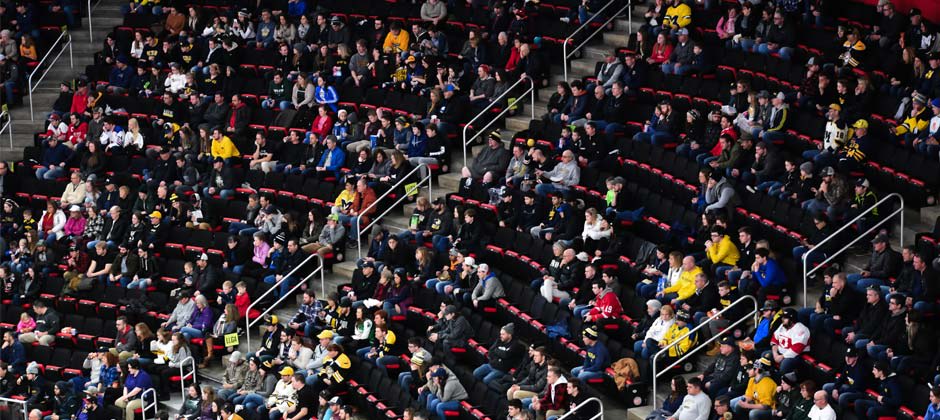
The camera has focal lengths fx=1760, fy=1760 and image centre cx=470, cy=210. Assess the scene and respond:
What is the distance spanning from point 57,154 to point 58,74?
348 cm

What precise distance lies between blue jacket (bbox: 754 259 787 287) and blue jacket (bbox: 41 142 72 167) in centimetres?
1246

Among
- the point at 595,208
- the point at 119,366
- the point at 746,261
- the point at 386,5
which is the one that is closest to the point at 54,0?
the point at 386,5

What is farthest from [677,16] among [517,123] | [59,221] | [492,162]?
[59,221]

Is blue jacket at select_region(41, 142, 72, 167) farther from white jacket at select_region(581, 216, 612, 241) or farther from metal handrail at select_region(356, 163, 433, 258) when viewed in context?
white jacket at select_region(581, 216, 612, 241)

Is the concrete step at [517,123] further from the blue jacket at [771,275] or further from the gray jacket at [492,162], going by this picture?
the blue jacket at [771,275]

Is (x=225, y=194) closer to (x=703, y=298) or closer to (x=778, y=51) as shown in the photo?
(x=778, y=51)

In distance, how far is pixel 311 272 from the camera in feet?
76.4

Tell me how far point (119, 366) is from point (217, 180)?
13.7ft

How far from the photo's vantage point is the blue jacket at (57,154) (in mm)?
26812

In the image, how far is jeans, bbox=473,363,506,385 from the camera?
19.0m

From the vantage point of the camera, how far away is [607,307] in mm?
19156

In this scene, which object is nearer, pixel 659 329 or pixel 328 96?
pixel 659 329

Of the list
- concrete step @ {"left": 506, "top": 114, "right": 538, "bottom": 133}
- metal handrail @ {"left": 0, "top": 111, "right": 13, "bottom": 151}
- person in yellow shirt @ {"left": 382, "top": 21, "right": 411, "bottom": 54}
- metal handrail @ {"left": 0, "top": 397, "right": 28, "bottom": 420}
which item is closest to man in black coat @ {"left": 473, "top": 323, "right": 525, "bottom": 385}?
metal handrail @ {"left": 0, "top": 397, "right": 28, "bottom": 420}

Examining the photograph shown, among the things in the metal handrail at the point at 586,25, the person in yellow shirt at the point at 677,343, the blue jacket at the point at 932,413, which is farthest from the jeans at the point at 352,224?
the blue jacket at the point at 932,413
